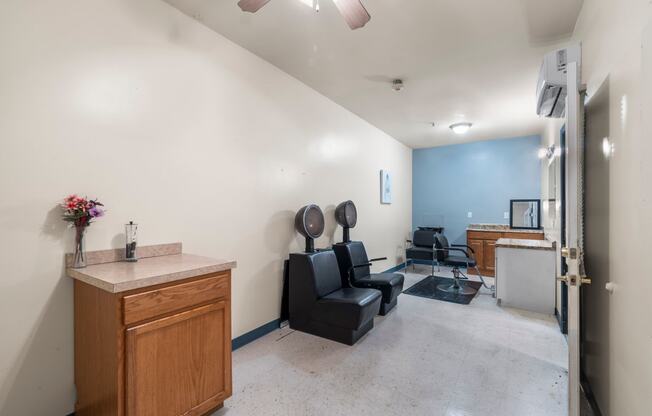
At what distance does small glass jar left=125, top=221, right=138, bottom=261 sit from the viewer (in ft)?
6.16

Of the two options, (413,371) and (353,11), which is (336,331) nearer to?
(413,371)

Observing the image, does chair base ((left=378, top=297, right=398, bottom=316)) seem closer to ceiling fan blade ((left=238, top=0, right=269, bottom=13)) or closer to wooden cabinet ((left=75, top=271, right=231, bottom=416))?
wooden cabinet ((left=75, top=271, right=231, bottom=416))

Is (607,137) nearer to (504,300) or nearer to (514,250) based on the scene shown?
(514,250)

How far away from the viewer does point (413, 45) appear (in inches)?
104

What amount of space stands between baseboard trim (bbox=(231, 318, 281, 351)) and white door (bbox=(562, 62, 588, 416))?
7.56ft

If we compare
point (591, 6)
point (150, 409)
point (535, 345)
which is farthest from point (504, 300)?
point (150, 409)

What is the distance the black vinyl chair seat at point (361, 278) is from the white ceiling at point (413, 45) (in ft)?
6.43

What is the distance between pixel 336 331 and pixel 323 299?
0.32 metres

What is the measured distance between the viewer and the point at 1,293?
1.50 meters

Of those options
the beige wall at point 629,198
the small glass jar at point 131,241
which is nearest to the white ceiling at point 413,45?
the beige wall at point 629,198

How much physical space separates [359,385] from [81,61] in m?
2.73

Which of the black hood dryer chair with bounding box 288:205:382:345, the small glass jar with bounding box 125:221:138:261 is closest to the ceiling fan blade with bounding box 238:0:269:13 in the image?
the small glass jar with bounding box 125:221:138:261

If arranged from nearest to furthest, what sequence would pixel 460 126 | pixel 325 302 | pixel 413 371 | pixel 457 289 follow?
pixel 413 371 → pixel 325 302 → pixel 457 289 → pixel 460 126

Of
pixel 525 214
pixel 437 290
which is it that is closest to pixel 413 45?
pixel 437 290
